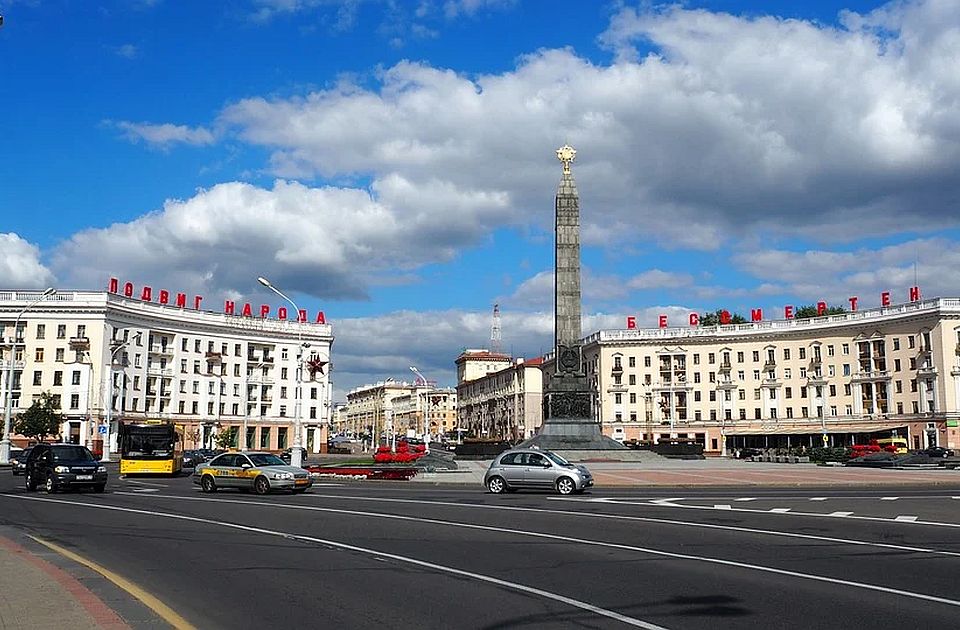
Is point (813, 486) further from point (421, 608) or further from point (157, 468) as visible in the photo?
point (157, 468)

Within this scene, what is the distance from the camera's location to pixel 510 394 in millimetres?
149125

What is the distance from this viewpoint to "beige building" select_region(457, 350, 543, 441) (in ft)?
471

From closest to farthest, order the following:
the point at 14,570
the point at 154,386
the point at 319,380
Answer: the point at 14,570 < the point at 154,386 < the point at 319,380

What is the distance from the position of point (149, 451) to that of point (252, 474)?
17626 mm

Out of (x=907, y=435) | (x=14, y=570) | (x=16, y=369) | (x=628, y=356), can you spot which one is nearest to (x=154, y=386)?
(x=16, y=369)

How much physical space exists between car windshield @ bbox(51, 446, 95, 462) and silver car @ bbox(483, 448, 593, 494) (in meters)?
13.6

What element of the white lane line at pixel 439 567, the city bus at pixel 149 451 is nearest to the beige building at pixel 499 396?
the city bus at pixel 149 451

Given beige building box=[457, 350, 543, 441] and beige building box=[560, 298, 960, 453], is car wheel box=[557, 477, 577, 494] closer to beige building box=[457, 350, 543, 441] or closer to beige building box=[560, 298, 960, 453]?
beige building box=[560, 298, 960, 453]

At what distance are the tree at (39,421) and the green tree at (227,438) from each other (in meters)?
16.1

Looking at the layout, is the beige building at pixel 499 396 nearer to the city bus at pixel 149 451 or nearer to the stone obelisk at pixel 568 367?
the stone obelisk at pixel 568 367

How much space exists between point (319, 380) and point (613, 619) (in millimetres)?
108382

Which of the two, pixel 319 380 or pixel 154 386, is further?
pixel 319 380

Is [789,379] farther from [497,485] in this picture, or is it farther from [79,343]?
[497,485]

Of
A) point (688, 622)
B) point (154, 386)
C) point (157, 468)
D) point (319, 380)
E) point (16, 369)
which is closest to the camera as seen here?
point (688, 622)
